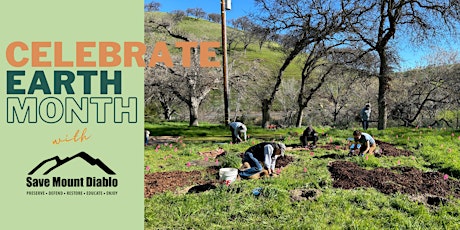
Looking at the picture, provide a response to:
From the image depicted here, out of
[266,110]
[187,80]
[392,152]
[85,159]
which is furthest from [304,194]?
[187,80]

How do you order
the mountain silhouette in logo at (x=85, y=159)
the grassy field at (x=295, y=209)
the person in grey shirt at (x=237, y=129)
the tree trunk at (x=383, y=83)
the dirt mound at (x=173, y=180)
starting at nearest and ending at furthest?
the grassy field at (x=295, y=209)
the mountain silhouette in logo at (x=85, y=159)
the dirt mound at (x=173, y=180)
the person in grey shirt at (x=237, y=129)
the tree trunk at (x=383, y=83)

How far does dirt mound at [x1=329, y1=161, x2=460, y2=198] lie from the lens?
5953 millimetres

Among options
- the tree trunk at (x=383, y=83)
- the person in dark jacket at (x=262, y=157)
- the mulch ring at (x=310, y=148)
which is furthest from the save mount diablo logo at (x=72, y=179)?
the tree trunk at (x=383, y=83)

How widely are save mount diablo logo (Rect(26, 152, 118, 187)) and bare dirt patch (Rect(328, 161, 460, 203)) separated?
417 centimetres

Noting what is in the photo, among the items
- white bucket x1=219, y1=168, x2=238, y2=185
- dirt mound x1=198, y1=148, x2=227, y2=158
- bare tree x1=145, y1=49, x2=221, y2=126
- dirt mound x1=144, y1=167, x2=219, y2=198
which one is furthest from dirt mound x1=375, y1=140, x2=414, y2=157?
bare tree x1=145, y1=49, x2=221, y2=126

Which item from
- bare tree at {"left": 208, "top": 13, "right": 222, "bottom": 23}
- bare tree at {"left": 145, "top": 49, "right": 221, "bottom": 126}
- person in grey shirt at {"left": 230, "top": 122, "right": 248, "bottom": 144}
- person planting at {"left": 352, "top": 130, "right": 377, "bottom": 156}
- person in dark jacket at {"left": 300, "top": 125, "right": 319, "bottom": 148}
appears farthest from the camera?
bare tree at {"left": 208, "top": 13, "right": 222, "bottom": 23}

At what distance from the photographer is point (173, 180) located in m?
7.00

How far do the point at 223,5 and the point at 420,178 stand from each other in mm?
12432

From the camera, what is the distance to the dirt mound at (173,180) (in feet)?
21.0

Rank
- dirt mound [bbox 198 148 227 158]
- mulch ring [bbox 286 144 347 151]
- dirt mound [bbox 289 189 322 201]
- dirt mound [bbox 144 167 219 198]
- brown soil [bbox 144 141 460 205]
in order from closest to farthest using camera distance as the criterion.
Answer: dirt mound [bbox 289 189 322 201]
brown soil [bbox 144 141 460 205]
dirt mound [bbox 144 167 219 198]
dirt mound [bbox 198 148 227 158]
mulch ring [bbox 286 144 347 151]

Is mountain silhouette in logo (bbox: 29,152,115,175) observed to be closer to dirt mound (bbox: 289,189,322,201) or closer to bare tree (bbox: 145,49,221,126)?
dirt mound (bbox: 289,189,322,201)

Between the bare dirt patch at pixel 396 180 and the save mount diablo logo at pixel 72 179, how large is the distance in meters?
4.17

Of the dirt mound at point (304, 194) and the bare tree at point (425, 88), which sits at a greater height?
the bare tree at point (425, 88)

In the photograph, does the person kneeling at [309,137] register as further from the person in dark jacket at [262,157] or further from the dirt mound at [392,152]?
the person in dark jacket at [262,157]
